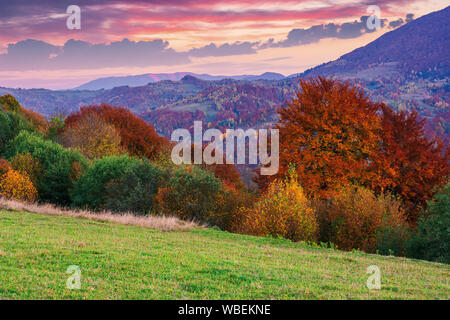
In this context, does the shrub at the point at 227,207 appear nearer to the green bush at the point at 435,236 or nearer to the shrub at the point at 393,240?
the shrub at the point at 393,240

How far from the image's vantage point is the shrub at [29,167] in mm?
44219

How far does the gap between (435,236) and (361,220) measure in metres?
4.80

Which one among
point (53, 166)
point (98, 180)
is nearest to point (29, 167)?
point (53, 166)

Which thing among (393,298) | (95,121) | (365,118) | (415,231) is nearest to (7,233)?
(393,298)

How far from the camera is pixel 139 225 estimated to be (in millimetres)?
23953

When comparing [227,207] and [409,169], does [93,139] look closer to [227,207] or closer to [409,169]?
[227,207]

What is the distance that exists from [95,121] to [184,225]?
4516cm

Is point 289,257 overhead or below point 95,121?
below

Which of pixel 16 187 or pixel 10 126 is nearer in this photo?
pixel 16 187

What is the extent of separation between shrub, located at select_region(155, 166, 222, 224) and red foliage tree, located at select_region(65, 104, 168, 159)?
3730 centimetres

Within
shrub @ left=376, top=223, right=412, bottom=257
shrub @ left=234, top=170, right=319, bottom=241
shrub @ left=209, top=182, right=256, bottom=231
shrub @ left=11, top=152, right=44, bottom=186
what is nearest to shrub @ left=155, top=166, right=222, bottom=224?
shrub @ left=209, top=182, right=256, bottom=231

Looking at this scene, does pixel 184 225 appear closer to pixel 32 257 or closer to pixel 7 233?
pixel 7 233

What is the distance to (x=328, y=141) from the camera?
3097 centimetres

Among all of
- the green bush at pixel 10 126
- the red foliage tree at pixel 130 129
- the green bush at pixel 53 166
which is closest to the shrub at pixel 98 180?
the green bush at pixel 53 166
